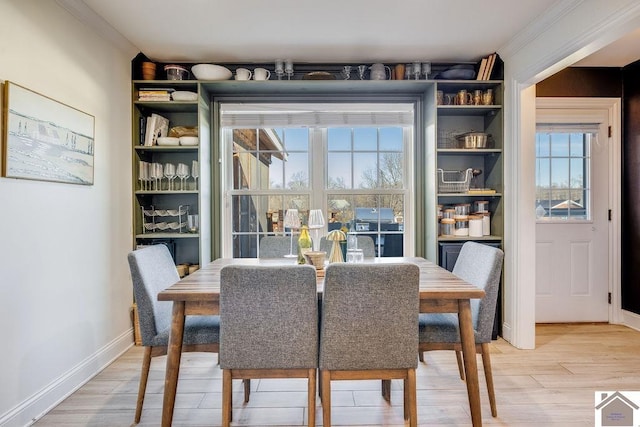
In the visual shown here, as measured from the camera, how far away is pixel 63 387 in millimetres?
2195

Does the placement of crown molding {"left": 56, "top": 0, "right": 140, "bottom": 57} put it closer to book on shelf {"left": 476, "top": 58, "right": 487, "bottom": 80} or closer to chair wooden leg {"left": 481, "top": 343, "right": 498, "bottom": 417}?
book on shelf {"left": 476, "top": 58, "right": 487, "bottom": 80}

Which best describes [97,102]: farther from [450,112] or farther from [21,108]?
[450,112]

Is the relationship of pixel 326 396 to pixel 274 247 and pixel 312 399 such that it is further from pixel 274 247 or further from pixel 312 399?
pixel 274 247

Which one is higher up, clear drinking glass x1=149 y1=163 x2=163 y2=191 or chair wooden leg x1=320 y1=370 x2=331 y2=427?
clear drinking glass x1=149 y1=163 x2=163 y2=191

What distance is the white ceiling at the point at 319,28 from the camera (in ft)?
7.82

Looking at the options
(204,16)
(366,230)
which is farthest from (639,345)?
(204,16)

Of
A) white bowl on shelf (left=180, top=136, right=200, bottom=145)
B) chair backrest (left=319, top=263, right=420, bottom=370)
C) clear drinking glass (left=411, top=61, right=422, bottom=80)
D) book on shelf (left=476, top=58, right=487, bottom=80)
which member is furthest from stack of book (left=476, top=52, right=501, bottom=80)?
white bowl on shelf (left=180, top=136, right=200, bottom=145)

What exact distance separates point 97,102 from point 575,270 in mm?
4346

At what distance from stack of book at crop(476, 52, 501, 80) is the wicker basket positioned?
80 centimetres

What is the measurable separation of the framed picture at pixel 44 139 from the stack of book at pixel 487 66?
309 cm

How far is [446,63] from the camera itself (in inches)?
132

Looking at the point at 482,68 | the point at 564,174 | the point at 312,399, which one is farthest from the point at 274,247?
the point at 564,174

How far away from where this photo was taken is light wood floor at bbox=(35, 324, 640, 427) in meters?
1.97

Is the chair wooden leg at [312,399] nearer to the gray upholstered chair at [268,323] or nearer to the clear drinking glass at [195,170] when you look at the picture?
the gray upholstered chair at [268,323]
